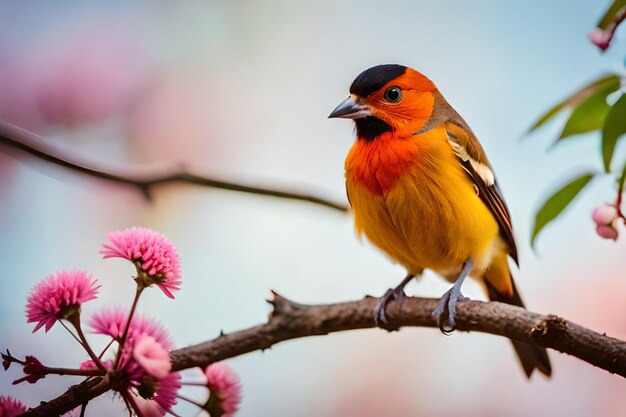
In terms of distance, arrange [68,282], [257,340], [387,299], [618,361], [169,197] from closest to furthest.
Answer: [68,282] < [618,361] < [257,340] < [387,299] < [169,197]

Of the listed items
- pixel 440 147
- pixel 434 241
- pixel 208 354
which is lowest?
pixel 208 354

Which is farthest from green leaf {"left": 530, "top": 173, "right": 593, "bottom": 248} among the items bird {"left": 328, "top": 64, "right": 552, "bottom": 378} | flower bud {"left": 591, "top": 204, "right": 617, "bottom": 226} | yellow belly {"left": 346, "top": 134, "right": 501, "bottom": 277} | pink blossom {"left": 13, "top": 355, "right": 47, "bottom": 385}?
pink blossom {"left": 13, "top": 355, "right": 47, "bottom": 385}

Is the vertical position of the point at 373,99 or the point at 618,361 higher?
the point at 373,99

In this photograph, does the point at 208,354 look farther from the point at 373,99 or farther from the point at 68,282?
the point at 373,99

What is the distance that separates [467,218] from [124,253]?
1180 mm

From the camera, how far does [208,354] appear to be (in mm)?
1473

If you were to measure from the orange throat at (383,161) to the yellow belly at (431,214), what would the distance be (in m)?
0.01

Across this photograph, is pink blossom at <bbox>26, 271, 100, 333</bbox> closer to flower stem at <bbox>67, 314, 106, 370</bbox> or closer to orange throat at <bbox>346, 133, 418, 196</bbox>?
flower stem at <bbox>67, 314, 106, 370</bbox>

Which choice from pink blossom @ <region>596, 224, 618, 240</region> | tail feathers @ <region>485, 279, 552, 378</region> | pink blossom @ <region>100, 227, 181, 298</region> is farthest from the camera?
tail feathers @ <region>485, 279, 552, 378</region>

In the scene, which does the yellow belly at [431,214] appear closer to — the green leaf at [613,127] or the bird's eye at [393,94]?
the bird's eye at [393,94]

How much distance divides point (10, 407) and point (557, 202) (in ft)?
3.38

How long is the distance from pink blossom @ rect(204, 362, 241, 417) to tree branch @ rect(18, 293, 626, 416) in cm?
13

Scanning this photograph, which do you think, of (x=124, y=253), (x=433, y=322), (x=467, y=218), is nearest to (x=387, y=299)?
(x=433, y=322)

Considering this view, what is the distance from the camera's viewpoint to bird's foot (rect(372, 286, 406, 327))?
71.2 inches
